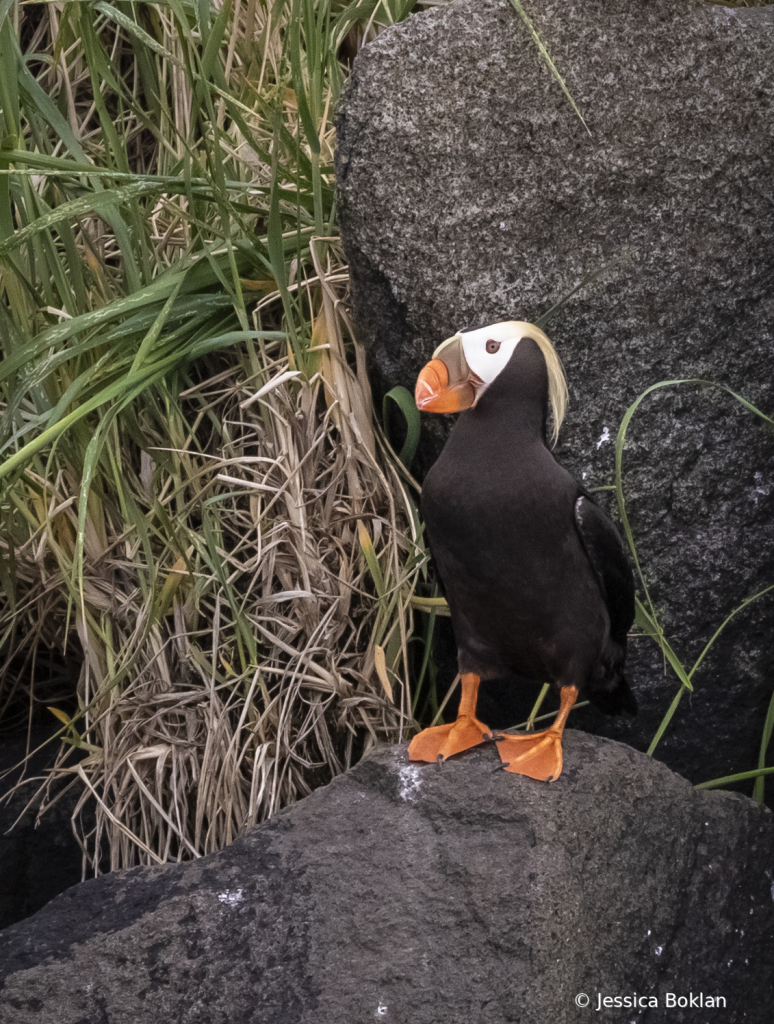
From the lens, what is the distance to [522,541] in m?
1.85

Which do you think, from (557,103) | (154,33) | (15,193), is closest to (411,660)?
(557,103)

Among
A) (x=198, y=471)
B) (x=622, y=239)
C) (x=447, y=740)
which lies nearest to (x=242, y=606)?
(x=198, y=471)

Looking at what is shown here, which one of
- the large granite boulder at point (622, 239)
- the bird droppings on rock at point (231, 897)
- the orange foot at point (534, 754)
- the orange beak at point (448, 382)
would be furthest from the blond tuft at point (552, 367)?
the bird droppings on rock at point (231, 897)

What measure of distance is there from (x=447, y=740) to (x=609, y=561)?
19.4 inches

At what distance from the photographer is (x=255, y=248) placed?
2422 millimetres

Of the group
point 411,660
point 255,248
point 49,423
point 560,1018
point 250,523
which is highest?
point 255,248

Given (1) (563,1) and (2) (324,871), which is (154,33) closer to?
(1) (563,1)

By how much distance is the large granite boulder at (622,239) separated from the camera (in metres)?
2.26

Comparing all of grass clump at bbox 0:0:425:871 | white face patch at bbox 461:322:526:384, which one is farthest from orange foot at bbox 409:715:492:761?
white face patch at bbox 461:322:526:384

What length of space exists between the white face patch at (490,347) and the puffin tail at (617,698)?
75 centimetres

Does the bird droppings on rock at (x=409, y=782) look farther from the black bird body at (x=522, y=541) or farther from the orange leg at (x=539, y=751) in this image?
the black bird body at (x=522, y=541)

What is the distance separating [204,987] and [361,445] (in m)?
1.26

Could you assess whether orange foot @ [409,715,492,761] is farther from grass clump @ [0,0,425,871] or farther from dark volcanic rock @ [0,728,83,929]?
dark volcanic rock @ [0,728,83,929]

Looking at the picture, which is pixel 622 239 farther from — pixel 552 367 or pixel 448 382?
pixel 448 382
